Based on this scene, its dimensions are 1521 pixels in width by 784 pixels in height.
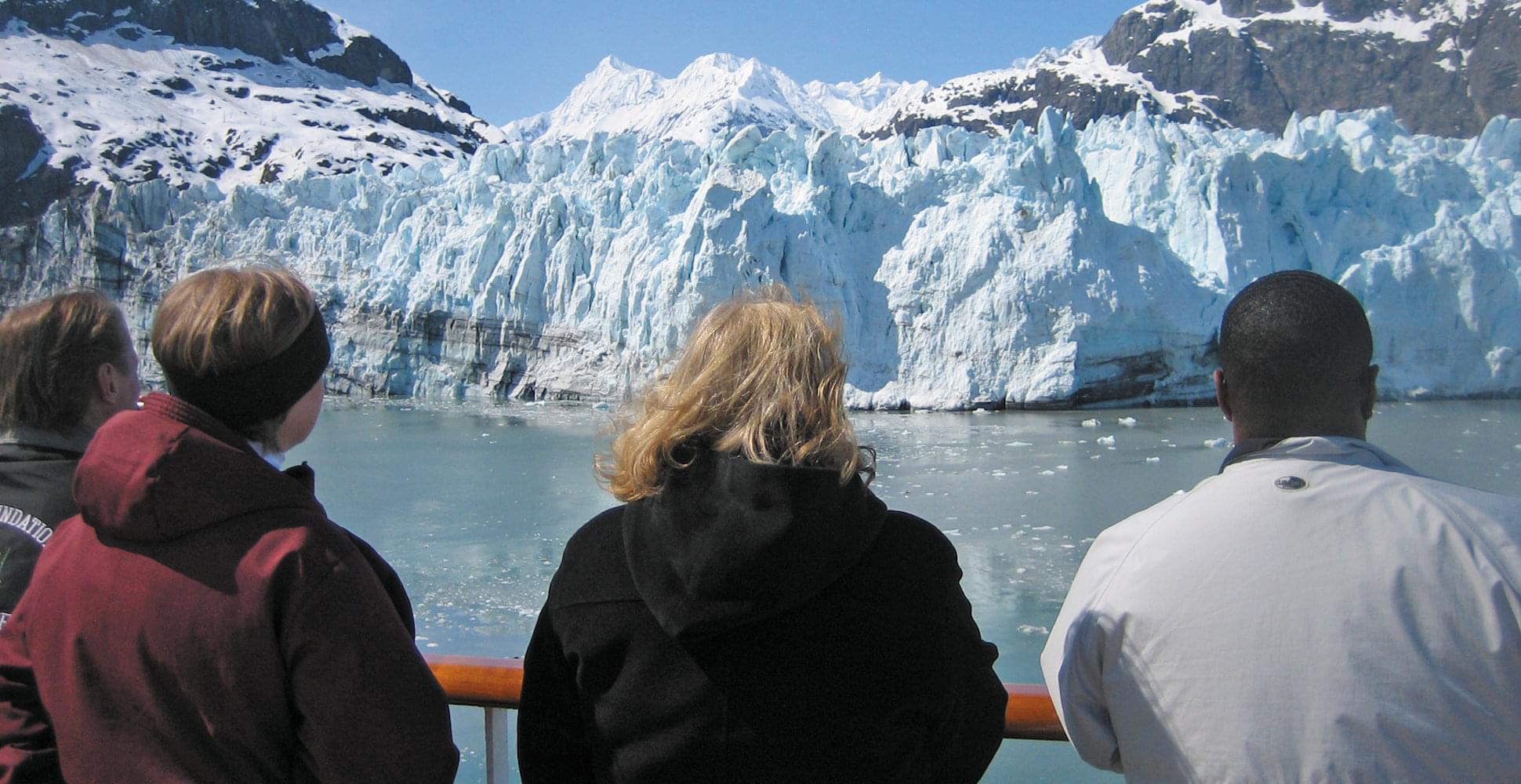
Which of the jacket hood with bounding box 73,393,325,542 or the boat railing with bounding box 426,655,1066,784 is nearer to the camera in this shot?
the jacket hood with bounding box 73,393,325,542

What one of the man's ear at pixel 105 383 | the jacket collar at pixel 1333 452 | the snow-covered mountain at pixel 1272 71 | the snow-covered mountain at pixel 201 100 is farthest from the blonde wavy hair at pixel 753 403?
the snow-covered mountain at pixel 1272 71

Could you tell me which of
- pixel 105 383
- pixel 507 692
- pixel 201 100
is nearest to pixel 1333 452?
pixel 507 692

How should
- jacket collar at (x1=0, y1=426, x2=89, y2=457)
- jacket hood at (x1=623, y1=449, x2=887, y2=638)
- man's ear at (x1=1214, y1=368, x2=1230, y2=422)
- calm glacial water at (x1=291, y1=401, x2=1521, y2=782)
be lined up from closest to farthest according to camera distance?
jacket hood at (x1=623, y1=449, x2=887, y2=638), man's ear at (x1=1214, y1=368, x2=1230, y2=422), jacket collar at (x1=0, y1=426, x2=89, y2=457), calm glacial water at (x1=291, y1=401, x2=1521, y2=782)

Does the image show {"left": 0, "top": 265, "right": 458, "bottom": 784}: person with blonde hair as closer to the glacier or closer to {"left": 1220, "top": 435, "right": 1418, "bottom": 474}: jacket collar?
{"left": 1220, "top": 435, "right": 1418, "bottom": 474}: jacket collar

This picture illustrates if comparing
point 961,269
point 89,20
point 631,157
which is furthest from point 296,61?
point 961,269

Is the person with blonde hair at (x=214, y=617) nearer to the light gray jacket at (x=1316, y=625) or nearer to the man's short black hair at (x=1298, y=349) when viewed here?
the light gray jacket at (x=1316, y=625)

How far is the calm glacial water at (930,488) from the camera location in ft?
15.9

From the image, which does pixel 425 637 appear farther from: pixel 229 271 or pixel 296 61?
pixel 296 61

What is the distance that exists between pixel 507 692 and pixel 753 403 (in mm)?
557

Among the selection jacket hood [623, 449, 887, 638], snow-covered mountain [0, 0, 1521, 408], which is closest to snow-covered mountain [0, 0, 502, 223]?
snow-covered mountain [0, 0, 1521, 408]

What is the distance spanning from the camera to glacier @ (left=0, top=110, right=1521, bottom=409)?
17.9 meters

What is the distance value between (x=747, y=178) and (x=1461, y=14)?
4909cm

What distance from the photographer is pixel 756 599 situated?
2.54 feet

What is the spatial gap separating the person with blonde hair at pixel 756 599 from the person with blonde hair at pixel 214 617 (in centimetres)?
16
